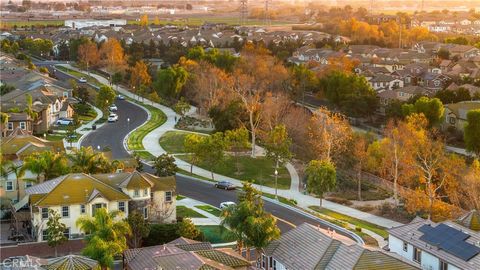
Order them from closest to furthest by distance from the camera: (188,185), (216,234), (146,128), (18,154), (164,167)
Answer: (216,234), (18,154), (164,167), (188,185), (146,128)

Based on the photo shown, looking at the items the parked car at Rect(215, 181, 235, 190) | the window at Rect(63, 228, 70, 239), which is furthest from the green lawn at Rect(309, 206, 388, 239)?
the window at Rect(63, 228, 70, 239)

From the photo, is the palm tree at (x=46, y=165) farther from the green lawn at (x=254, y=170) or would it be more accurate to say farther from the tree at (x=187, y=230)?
the green lawn at (x=254, y=170)

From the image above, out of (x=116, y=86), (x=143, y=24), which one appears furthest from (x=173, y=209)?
(x=143, y=24)

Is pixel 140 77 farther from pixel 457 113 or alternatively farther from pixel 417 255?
pixel 417 255

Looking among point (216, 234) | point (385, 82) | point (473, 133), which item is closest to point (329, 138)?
point (473, 133)

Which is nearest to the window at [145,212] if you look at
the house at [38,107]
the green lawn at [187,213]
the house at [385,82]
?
the green lawn at [187,213]

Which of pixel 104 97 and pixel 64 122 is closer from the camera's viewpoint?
pixel 64 122
